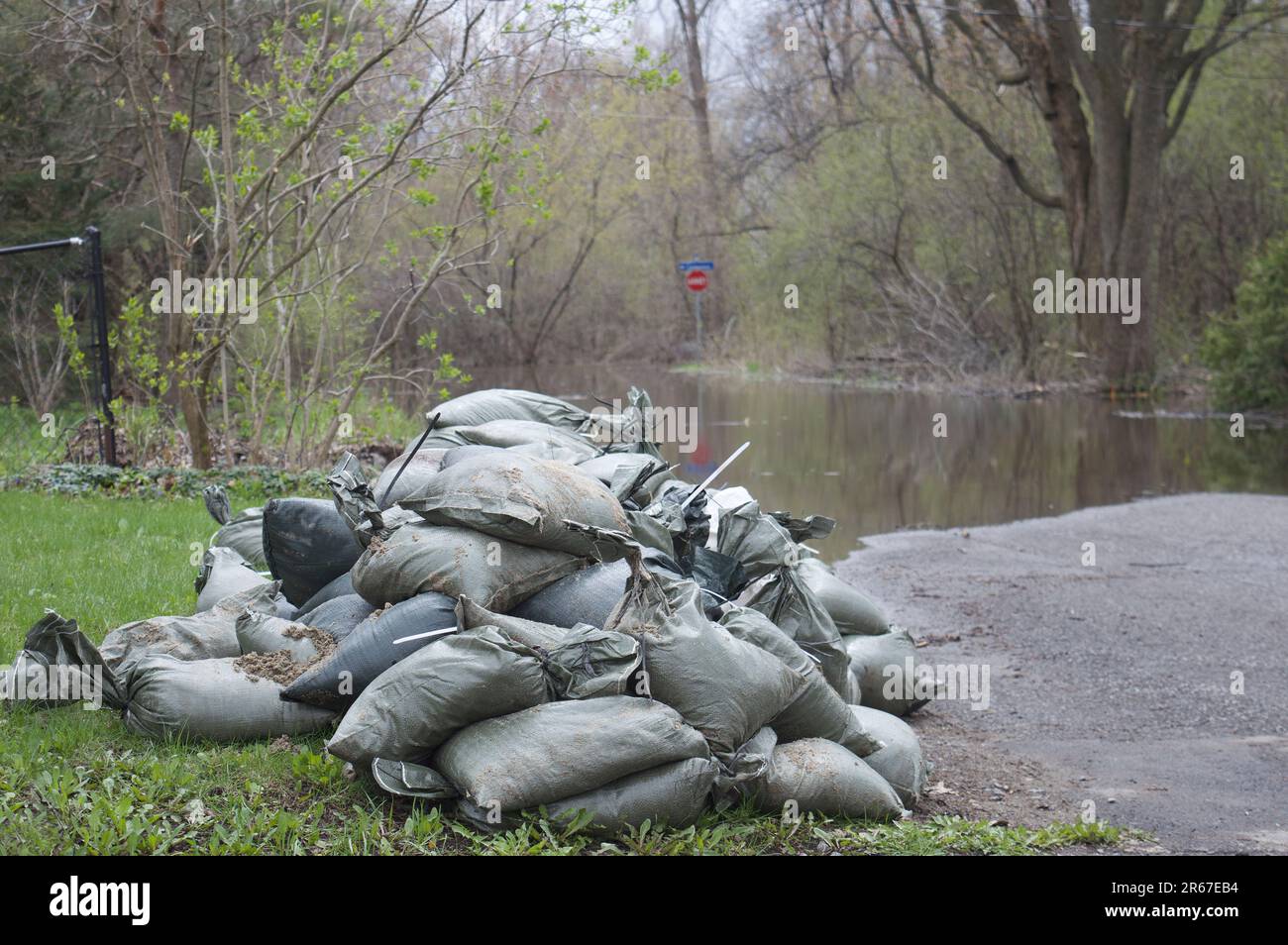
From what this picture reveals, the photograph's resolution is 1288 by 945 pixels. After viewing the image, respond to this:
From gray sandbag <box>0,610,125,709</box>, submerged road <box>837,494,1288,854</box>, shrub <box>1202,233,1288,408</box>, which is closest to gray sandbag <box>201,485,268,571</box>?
gray sandbag <box>0,610,125,709</box>

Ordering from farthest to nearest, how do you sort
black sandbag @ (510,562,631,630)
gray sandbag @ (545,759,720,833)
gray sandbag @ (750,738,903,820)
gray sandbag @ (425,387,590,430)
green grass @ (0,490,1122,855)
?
gray sandbag @ (425,387,590,430) < black sandbag @ (510,562,631,630) < gray sandbag @ (750,738,903,820) < gray sandbag @ (545,759,720,833) < green grass @ (0,490,1122,855)

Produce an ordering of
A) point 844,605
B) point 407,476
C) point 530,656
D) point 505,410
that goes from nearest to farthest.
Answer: point 530,656 → point 407,476 → point 844,605 → point 505,410

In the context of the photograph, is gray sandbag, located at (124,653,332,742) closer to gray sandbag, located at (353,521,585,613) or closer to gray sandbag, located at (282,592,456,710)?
gray sandbag, located at (282,592,456,710)

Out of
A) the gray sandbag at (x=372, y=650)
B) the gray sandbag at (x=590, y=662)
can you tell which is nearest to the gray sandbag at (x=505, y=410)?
the gray sandbag at (x=372, y=650)

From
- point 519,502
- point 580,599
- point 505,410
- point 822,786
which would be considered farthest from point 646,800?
point 505,410

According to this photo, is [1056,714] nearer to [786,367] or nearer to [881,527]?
[881,527]

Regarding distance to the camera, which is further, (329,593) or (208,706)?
(329,593)

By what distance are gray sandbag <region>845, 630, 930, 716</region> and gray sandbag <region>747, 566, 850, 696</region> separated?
706mm

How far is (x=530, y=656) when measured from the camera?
362 centimetres

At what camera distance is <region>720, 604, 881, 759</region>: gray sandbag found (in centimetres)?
398

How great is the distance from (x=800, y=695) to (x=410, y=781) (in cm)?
121

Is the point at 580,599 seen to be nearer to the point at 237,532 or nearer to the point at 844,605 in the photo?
the point at 844,605

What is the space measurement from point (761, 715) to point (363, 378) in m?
7.68

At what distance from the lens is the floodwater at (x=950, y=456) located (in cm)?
1144
